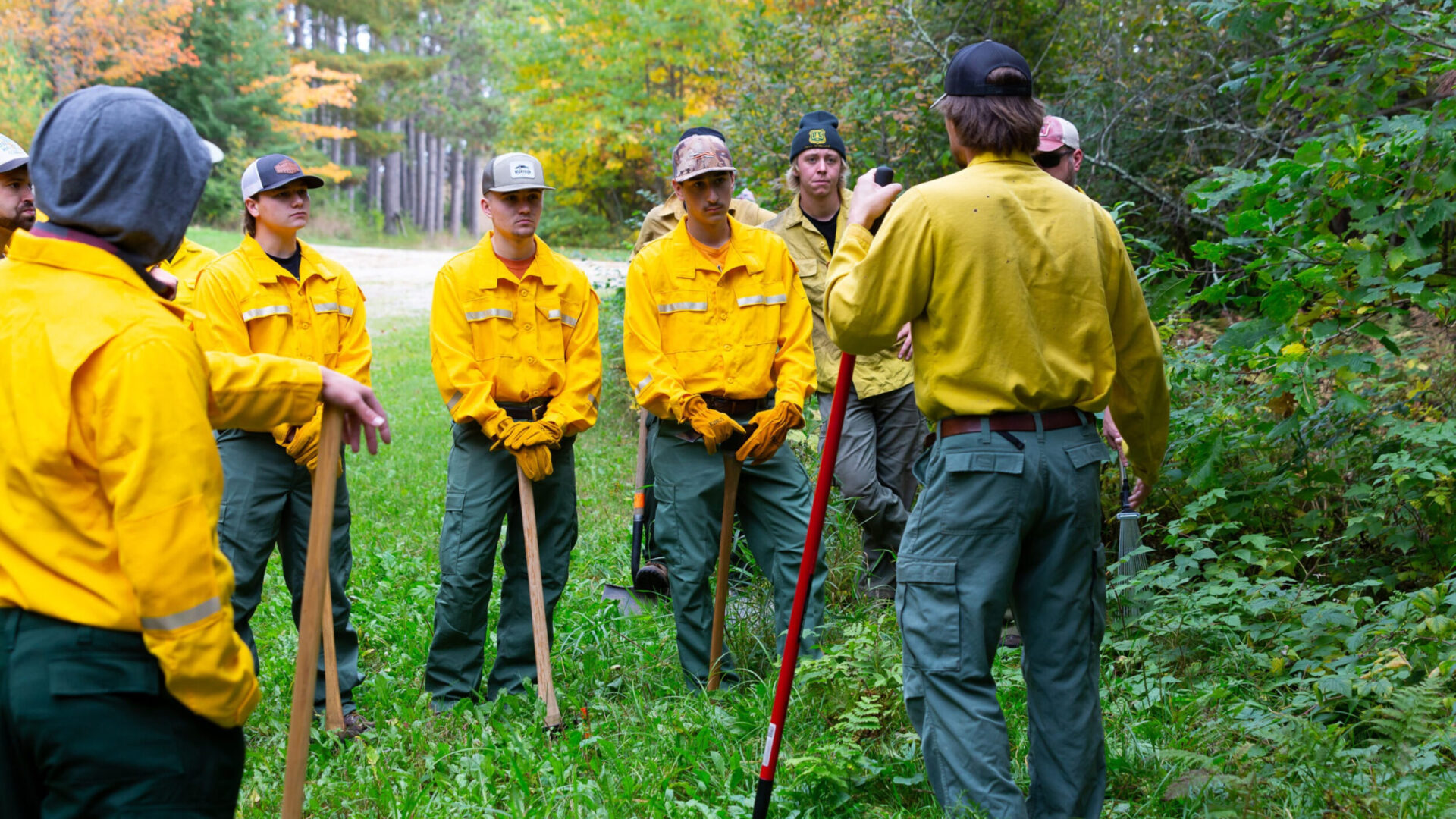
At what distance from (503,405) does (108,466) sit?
2.72 meters

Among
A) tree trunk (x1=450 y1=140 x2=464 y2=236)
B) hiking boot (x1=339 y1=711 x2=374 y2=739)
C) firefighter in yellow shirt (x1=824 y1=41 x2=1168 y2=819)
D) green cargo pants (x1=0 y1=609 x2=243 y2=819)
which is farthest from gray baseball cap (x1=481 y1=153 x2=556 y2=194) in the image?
tree trunk (x1=450 y1=140 x2=464 y2=236)

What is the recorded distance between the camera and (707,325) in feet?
15.5

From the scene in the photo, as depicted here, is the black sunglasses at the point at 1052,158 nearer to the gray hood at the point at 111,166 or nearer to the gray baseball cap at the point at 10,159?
the gray hood at the point at 111,166

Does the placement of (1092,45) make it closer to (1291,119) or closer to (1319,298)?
(1291,119)

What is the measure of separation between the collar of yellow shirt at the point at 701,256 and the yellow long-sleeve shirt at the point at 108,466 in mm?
2656

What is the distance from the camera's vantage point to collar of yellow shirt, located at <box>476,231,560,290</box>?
4.75 meters

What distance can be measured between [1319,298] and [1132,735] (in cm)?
209

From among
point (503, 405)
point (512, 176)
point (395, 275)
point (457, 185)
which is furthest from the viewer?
point (457, 185)

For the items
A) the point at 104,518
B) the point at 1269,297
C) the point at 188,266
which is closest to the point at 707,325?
the point at 1269,297

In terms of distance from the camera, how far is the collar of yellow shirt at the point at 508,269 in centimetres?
475

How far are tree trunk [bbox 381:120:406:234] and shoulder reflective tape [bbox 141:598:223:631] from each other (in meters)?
42.0

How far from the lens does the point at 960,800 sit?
3.01 metres

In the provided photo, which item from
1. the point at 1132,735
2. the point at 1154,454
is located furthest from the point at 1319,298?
the point at 1132,735

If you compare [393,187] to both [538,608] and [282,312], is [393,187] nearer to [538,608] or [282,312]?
[282,312]
